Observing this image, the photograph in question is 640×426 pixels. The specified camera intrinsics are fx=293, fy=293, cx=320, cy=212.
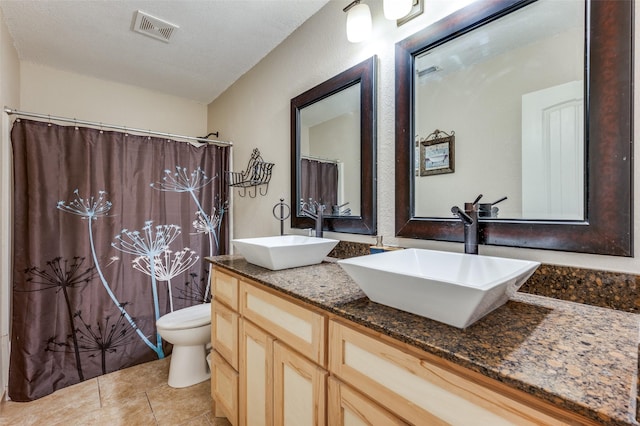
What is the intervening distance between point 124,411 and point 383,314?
1840 millimetres

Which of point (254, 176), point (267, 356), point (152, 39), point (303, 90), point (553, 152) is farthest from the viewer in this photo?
point (254, 176)

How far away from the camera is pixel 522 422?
50 cm

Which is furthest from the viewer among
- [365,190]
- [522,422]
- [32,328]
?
[32,328]

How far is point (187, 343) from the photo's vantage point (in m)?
1.92

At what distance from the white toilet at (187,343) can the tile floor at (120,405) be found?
0.06 meters

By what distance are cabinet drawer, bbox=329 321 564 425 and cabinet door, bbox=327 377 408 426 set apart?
0.8 inches

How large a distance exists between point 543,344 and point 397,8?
126 centimetres

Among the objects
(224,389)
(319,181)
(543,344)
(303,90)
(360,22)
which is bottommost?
(224,389)

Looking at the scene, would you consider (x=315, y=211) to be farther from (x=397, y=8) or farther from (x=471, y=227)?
(x=397, y=8)

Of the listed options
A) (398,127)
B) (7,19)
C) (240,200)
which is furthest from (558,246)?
(7,19)

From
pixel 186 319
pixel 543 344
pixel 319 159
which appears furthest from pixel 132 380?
pixel 543 344

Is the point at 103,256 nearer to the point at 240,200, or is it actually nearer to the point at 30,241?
the point at 30,241

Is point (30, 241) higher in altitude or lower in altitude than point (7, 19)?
lower

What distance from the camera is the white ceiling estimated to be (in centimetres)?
168
